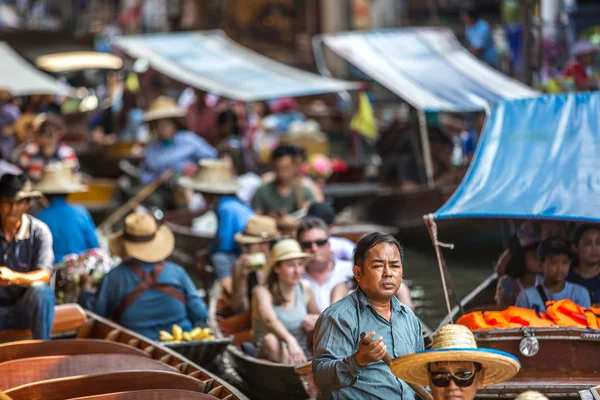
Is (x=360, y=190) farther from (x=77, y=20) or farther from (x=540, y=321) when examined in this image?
(x=77, y=20)

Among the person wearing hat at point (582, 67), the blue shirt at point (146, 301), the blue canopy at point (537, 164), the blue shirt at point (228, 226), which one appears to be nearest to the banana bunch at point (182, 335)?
the blue shirt at point (146, 301)

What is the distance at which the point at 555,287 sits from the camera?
712cm

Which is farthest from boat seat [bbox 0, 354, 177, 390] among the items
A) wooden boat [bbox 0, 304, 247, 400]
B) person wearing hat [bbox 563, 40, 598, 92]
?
person wearing hat [bbox 563, 40, 598, 92]

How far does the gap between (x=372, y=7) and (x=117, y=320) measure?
61.5ft

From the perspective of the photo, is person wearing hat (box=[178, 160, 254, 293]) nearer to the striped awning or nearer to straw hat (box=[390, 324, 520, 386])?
the striped awning

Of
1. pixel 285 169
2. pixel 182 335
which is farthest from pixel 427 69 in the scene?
pixel 182 335

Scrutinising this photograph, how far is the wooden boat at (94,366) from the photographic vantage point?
618 cm

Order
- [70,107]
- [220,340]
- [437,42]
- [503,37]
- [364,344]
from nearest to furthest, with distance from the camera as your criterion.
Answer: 1. [364,344]
2. [220,340]
3. [437,42]
4. [503,37]
5. [70,107]

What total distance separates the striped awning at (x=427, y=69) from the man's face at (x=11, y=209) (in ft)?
23.6

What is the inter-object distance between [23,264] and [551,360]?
3.44m

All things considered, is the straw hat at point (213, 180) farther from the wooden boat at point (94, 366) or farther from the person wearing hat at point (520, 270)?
the person wearing hat at point (520, 270)

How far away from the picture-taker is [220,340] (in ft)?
26.1

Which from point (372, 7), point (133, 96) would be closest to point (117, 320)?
point (133, 96)

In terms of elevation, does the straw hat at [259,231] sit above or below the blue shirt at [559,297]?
below
